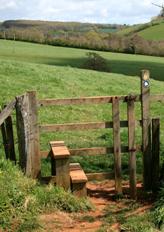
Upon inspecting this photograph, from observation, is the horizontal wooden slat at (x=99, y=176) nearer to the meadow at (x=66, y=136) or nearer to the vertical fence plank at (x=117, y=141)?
the vertical fence plank at (x=117, y=141)

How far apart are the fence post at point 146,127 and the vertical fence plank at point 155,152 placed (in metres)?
0.07

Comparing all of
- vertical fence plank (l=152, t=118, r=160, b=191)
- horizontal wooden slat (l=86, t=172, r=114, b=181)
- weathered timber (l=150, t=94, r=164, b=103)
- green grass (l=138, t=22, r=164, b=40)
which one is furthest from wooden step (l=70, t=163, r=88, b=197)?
green grass (l=138, t=22, r=164, b=40)

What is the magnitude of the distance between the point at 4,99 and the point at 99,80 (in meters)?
6.81

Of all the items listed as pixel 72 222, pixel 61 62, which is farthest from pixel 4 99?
pixel 61 62

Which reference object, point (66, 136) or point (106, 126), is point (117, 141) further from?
point (66, 136)

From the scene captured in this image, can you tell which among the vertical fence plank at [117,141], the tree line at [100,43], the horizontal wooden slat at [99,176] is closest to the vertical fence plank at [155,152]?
the vertical fence plank at [117,141]

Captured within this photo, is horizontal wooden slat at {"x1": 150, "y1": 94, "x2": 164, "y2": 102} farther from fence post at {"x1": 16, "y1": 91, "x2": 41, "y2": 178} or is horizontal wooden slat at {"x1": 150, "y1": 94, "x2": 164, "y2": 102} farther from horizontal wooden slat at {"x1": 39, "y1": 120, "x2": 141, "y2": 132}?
fence post at {"x1": 16, "y1": 91, "x2": 41, "y2": 178}

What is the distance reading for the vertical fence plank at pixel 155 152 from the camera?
9.09m

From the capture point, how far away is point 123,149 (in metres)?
9.12

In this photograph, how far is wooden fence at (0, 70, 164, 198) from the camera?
28.2 feet

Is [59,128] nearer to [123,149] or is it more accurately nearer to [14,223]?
[123,149]

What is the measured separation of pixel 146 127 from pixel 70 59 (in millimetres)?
32243

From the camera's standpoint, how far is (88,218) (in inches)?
314

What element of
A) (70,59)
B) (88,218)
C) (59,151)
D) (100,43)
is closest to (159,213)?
(88,218)
